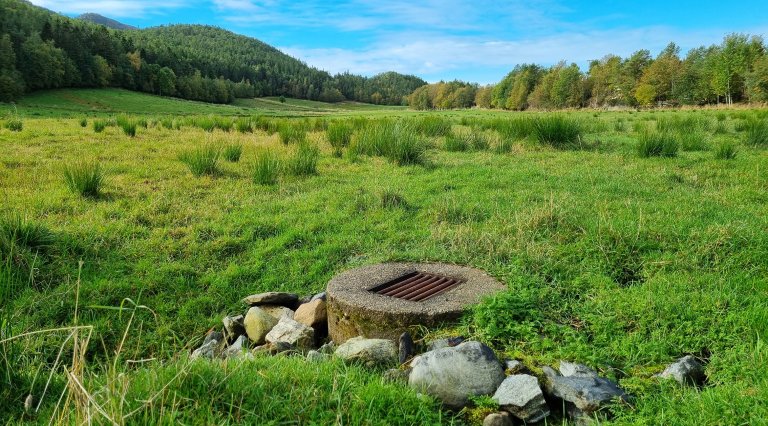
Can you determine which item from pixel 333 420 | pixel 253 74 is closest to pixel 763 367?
pixel 333 420

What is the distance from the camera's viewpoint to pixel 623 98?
5800cm

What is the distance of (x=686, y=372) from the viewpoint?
9.73ft

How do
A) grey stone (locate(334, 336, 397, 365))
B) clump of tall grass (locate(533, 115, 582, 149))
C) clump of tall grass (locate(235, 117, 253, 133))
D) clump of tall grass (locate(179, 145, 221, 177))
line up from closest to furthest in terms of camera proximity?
grey stone (locate(334, 336, 397, 365)) < clump of tall grass (locate(179, 145, 221, 177)) < clump of tall grass (locate(533, 115, 582, 149)) < clump of tall grass (locate(235, 117, 253, 133))

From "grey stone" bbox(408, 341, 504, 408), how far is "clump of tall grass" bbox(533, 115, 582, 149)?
392 inches

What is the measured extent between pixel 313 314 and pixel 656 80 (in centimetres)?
5731

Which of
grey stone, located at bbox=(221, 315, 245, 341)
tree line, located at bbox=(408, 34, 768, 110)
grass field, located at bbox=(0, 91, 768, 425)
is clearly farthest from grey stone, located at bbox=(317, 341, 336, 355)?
tree line, located at bbox=(408, 34, 768, 110)

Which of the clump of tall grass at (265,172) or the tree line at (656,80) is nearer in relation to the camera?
the clump of tall grass at (265,172)

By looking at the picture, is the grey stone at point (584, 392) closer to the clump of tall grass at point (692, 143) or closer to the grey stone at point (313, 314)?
the grey stone at point (313, 314)

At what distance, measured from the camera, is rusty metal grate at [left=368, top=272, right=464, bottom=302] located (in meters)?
4.17

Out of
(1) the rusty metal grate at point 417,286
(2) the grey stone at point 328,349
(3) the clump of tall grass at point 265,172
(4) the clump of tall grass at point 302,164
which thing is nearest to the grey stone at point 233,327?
(2) the grey stone at point 328,349

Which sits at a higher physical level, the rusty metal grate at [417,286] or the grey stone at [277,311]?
the rusty metal grate at [417,286]

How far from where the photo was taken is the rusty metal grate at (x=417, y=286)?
417cm

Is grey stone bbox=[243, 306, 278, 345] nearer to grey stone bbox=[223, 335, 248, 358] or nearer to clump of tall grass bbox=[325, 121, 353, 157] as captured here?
grey stone bbox=[223, 335, 248, 358]

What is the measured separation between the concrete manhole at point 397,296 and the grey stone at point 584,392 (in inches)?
39.5
